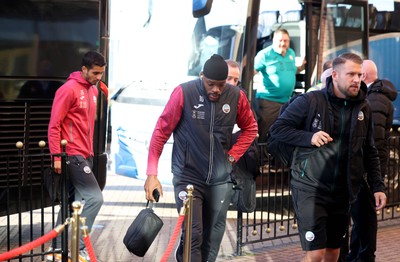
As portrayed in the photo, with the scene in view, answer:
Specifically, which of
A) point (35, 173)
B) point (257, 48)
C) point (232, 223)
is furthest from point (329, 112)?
point (257, 48)

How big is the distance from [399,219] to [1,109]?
556cm

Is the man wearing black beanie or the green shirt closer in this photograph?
the man wearing black beanie

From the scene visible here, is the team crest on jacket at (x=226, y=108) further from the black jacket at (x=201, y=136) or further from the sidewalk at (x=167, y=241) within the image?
the sidewalk at (x=167, y=241)

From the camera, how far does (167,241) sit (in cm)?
928

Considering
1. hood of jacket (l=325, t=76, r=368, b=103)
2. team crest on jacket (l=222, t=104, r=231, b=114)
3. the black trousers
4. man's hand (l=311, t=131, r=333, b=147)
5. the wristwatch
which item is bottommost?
the black trousers

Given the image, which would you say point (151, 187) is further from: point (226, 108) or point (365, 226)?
point (365, 226)

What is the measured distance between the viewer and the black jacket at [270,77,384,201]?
19.7ft

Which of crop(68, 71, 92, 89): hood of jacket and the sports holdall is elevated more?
crop(68, 71, 92, 89): hood of jacket

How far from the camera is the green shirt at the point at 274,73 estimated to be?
1105 centimetres

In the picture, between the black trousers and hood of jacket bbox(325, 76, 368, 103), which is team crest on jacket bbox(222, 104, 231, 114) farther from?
the black trousers

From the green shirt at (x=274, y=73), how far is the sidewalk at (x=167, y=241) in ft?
5.30

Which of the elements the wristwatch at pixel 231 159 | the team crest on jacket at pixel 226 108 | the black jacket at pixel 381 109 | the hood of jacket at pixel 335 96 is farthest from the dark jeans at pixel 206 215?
the black jacket at pixel 381 109

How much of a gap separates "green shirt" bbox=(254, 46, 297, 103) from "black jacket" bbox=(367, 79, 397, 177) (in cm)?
282

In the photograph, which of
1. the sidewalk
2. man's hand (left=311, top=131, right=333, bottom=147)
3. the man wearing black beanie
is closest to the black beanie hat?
the man wearing black beanie
